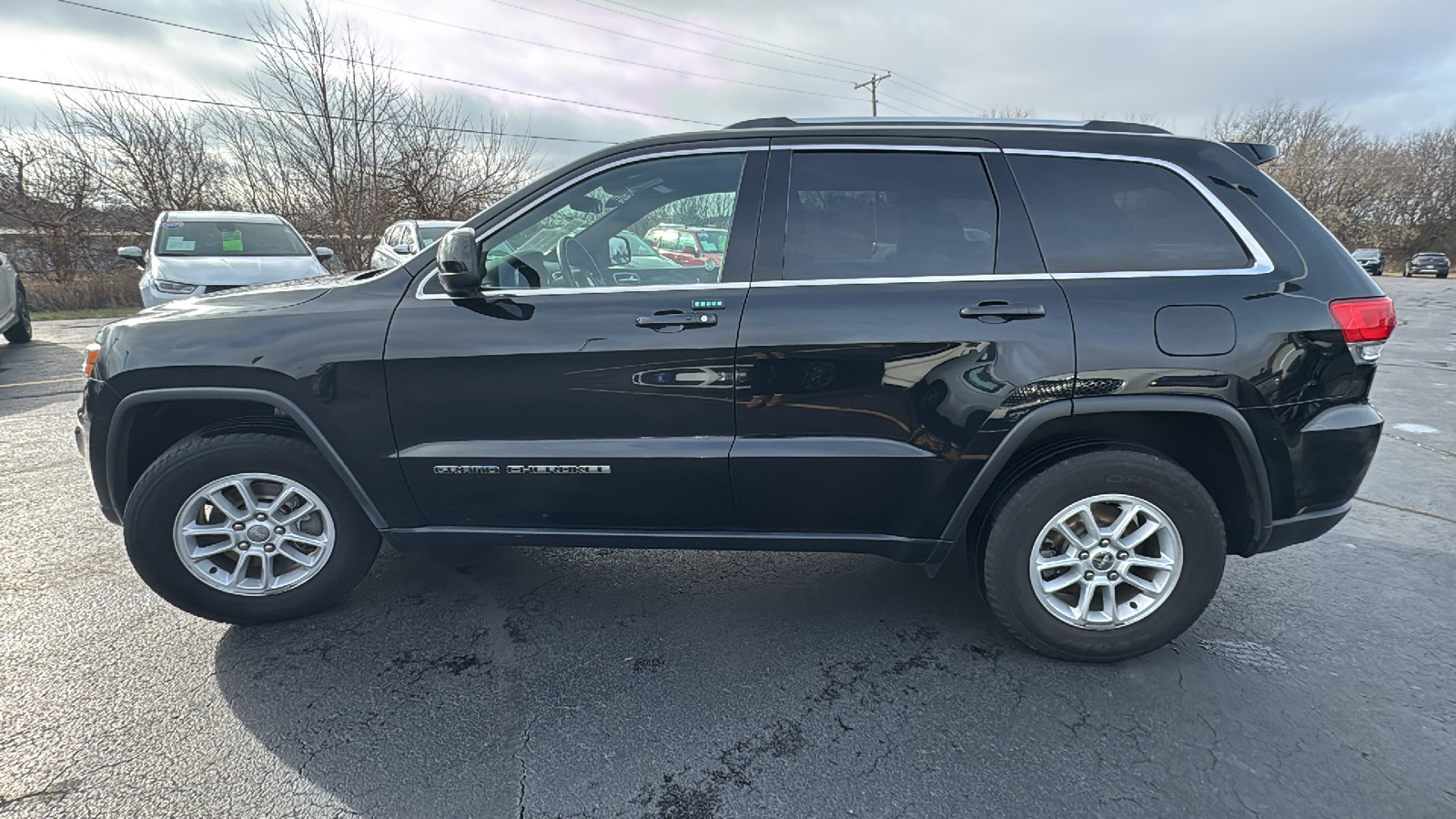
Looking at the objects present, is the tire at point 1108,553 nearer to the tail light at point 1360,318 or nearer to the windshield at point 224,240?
the tail light at point 1360,318

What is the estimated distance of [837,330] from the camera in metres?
2.50

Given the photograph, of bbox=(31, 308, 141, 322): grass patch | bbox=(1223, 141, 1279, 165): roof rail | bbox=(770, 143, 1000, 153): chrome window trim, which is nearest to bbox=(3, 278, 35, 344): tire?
bbox=(31, 308, 141, 322): grass patch

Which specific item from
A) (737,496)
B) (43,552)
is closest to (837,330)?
(737,496)

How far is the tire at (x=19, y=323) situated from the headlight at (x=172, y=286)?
3.73 meters

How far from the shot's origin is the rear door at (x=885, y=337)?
2477mm

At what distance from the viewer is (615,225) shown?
9.38 feet

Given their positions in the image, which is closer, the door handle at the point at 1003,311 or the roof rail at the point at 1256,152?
the door handle at the point at 1003,311

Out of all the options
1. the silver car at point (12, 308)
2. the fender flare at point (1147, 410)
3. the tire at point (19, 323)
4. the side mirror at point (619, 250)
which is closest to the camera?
the fender flare at point (1147, 410)

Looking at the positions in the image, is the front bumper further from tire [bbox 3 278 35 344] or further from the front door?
tire [bbox 3 278 35 344]

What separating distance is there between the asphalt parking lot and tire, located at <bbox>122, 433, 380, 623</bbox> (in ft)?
0.53

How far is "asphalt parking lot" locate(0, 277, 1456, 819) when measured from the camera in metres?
2.05

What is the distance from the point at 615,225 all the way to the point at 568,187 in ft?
0.77

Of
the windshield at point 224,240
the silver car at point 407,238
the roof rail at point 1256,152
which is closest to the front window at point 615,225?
the roof rail at point 1256,152

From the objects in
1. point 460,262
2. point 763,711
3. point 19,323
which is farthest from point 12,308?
point 763,711
